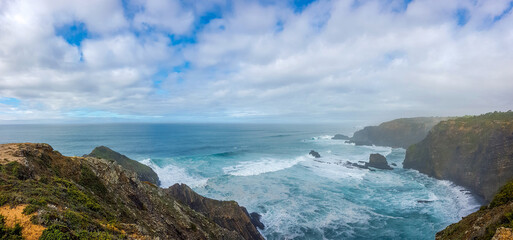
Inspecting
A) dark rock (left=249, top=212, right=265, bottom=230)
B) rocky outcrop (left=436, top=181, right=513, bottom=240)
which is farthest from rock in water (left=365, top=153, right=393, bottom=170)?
rocky outcrop (left=436, top=181, right=513, bottom=240)

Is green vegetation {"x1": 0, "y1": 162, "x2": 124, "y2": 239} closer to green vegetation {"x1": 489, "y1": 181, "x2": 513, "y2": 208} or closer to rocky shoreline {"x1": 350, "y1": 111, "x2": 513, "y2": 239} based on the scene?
rocky shoreline {"x1": 350, "y1": 111, "x2": 513, "y2": 239}

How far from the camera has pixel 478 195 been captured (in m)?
34.6

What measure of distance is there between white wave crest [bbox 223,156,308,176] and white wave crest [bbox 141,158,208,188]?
342 inches

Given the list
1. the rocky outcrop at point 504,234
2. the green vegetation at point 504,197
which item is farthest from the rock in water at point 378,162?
the rocky outcrop at point 504,234

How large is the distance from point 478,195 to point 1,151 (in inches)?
2182

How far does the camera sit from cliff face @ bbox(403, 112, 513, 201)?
3278 centimetres

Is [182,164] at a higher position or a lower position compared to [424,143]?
lower

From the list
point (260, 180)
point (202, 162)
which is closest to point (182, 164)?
point (202, 162)

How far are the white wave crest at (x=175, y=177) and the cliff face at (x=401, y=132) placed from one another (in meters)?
78.0

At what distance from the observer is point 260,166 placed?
58344 mm

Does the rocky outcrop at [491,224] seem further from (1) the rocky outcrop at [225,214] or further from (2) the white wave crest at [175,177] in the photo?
(2) the white wave crest at [175,177]

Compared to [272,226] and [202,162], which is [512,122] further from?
[202,162]

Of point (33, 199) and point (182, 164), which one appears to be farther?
point (182, 164)

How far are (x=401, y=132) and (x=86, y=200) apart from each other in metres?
109
